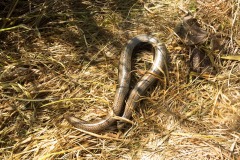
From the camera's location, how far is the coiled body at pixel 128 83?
333 cm

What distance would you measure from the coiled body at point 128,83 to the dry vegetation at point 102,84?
0.08 m

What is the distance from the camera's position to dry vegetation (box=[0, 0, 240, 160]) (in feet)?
10.7

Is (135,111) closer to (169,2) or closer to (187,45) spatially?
(187,45)

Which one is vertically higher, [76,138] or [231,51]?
[231,51]

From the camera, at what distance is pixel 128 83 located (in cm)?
354

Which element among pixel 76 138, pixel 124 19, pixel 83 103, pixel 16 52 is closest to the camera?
pixel 76 138

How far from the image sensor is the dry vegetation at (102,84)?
10.7ft

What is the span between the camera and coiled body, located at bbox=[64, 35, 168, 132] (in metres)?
3.33

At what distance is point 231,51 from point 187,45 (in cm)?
51

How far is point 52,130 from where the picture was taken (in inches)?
133

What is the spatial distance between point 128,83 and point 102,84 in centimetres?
27

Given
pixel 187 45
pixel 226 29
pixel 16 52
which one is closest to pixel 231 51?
pixel 226 29

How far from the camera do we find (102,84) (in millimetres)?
3576

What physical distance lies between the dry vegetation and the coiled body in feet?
0.26
